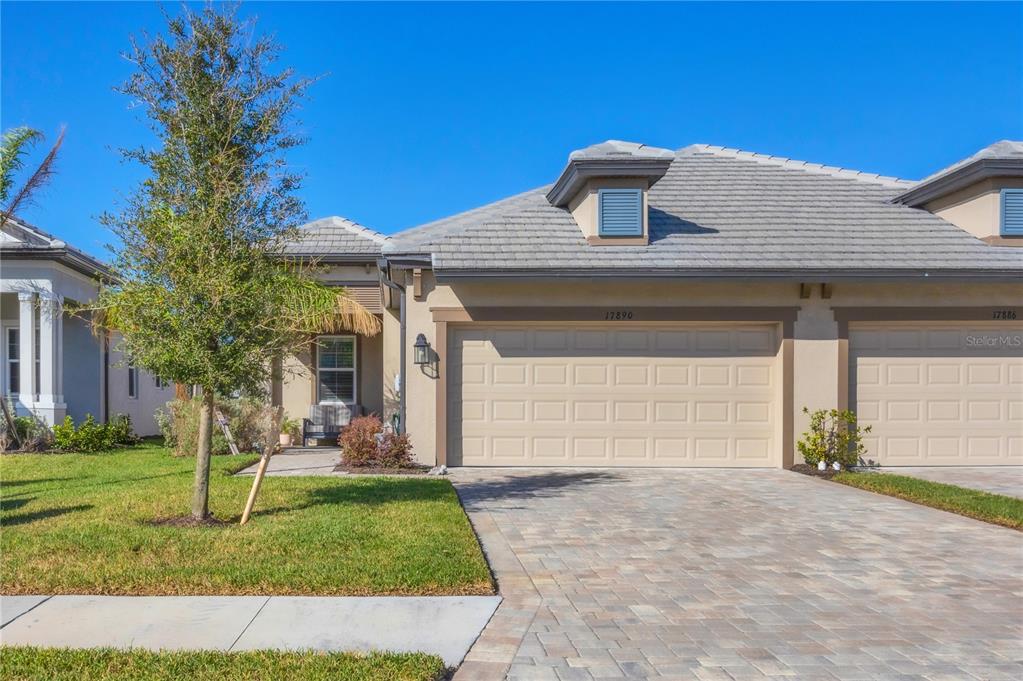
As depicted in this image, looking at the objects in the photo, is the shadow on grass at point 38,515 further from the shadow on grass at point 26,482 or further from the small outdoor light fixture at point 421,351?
the small outdoor light fixture at point 421,351

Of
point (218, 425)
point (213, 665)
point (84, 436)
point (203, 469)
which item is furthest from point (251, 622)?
point (84, 436)

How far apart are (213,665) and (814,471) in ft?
33.6

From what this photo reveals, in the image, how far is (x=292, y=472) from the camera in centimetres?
1184

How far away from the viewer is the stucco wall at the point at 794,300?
41.0 feet

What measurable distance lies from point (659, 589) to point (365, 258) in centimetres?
1240

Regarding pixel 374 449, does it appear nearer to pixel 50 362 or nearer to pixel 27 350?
pixel 50 362

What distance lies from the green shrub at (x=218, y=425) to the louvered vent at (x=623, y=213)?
7082 millimetres

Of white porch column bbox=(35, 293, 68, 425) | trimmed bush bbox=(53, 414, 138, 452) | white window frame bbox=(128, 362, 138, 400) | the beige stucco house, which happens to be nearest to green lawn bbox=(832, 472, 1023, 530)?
the beige stucco house

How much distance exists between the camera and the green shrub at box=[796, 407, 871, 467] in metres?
12.3

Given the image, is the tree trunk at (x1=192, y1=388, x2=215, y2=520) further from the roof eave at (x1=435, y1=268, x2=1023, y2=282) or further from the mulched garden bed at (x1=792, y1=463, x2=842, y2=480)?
the mulched garden bed at (x1=792, y1=463, x2=842, y2=480)

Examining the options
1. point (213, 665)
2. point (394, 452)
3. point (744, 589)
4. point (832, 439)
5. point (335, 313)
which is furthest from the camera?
point (335, 313)

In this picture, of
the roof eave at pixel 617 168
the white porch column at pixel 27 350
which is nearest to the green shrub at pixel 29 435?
the white porch column at pixel 27 350

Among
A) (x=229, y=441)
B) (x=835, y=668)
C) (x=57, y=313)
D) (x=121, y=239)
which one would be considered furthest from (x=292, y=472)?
(x=835, y=668)
